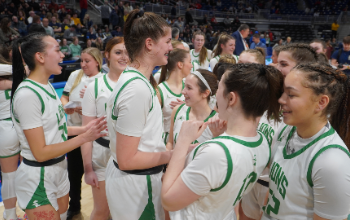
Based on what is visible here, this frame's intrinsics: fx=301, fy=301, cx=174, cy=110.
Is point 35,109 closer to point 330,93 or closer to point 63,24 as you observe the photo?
point 330,93

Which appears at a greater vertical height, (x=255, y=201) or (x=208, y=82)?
(x=208, y=82)

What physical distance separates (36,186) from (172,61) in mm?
1811

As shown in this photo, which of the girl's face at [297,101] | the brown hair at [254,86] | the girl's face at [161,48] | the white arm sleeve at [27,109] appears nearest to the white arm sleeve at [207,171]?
the brown hair at [254,86]

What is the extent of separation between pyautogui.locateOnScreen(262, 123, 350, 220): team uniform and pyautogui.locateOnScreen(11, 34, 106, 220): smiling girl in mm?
1101

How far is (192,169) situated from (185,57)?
2.15 metres

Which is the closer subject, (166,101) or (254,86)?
(254,86)

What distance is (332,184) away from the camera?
1.18 meters

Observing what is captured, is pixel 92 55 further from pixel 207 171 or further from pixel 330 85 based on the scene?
pixel 330 85

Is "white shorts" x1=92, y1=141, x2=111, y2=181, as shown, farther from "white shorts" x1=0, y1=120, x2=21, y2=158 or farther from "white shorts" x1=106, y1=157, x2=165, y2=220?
"white shorts" x1=0, y1=120, x2=21, y2=158

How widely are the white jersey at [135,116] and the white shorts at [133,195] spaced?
157mm

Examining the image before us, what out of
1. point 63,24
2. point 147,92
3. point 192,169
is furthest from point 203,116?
point 63,24

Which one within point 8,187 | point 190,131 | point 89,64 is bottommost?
point 8,187

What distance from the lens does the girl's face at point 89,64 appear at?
3285 mm

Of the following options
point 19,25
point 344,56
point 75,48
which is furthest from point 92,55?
point 19,25
